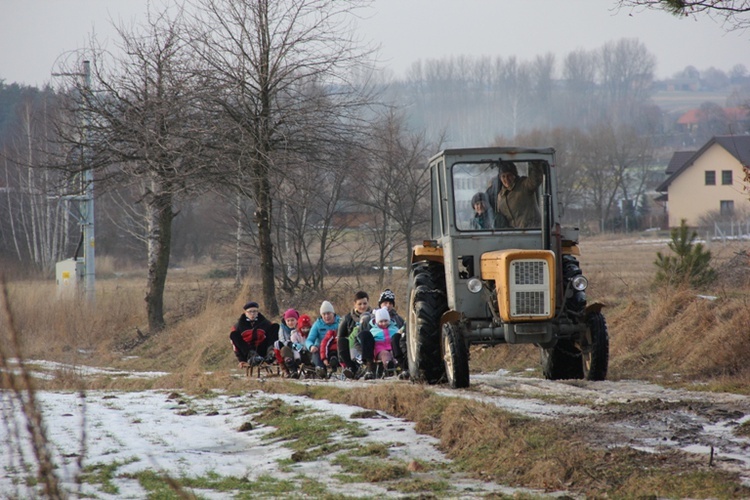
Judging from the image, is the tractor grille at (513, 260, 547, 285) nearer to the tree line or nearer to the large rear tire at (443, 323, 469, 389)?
the large rear tire at (443, 323, 469, 389)

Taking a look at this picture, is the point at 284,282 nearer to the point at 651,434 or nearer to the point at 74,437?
the point at 74,437

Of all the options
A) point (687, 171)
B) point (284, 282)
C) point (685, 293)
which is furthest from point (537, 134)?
point (685, 293)

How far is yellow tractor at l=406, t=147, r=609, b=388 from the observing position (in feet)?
33.1

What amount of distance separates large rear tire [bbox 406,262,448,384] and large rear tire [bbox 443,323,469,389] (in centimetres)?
37

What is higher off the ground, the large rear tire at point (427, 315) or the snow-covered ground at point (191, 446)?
the large rear tire at point (427, 315)

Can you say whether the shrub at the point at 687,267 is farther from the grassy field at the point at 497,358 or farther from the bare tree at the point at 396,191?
the bare tree at the point at 396,191

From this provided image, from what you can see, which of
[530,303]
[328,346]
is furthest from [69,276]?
[530,303]

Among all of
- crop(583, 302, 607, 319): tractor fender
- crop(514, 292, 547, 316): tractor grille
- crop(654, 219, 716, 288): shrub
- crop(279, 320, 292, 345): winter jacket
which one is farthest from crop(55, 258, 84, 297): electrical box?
crop(514, 292, 547, 316): tractor grille

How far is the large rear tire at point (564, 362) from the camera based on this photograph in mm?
11305

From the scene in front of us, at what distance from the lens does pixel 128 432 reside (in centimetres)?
932

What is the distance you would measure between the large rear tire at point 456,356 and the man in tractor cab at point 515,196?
1.20 meters

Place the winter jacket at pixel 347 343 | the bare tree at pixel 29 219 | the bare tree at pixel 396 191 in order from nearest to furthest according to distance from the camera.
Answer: the winter jacket at pixel 347 343 < the bare tree at pixel 396 191 < the bare tree at pixel 29 219

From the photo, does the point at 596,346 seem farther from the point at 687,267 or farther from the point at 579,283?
the point at 687,267

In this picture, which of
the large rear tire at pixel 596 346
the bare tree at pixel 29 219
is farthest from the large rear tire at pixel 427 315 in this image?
the bare tree at pixel 29 219
